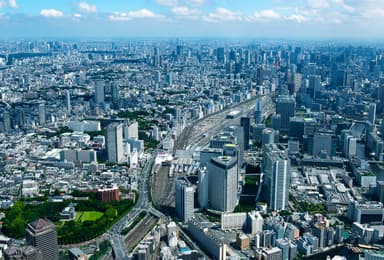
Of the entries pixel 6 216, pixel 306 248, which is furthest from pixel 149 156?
pixel 306 248

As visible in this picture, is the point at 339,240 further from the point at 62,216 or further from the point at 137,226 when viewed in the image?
the point at 62,216

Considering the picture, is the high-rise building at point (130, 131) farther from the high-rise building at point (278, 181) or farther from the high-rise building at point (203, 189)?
the high-rise building at point (278, 181)

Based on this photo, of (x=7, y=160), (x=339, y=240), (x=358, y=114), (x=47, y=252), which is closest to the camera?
(x=47, y=252)

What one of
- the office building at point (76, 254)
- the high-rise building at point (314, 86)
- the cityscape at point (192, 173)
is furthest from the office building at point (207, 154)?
the high-rise building at point (314, 86)

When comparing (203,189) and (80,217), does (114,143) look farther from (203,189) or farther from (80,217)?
(203,189)

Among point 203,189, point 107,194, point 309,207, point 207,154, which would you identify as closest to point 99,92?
point 207,154

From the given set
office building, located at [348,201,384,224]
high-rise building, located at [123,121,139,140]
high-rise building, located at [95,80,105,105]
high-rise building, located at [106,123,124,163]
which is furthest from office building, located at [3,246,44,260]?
high-rise building, located at [95,80,105,105]

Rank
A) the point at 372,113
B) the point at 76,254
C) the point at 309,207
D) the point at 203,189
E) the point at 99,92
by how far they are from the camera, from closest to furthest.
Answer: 1. the point at 76,254
2. the point at 203,189
3. the point at 309,207
4. the point at 372,113
5. the point at 99,92
